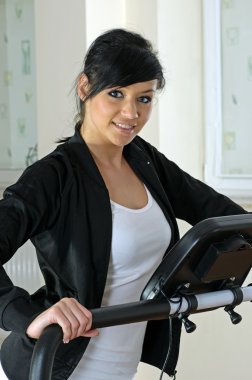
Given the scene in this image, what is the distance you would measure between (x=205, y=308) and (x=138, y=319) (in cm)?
14

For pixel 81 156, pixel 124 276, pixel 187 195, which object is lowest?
pixel 124 276

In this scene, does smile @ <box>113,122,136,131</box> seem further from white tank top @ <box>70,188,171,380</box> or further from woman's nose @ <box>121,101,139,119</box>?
white tank top @ <box>70,188,171,380</box>

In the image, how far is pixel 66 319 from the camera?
1.21 metres

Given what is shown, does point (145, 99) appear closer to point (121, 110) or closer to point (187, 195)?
point (121, 110)

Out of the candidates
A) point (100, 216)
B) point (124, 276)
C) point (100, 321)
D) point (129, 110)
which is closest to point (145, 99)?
point (129, 110)

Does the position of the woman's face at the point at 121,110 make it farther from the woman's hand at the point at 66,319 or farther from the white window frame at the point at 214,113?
the white window frame at the point at 214,113

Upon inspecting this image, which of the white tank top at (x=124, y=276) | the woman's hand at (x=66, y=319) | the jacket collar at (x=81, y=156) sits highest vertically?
the jacket collar at (x=81, y=156)

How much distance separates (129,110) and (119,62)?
0.36 feet

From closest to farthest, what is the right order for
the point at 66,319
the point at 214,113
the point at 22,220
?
the point at 66,319 → the point at 22,220 → the point at 214,113

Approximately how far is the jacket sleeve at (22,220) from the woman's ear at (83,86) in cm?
23

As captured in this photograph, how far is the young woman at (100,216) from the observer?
1.56 meters

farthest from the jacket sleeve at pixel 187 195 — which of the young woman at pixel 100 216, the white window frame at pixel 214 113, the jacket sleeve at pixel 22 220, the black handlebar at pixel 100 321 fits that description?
the white window frame at pixel 214 113

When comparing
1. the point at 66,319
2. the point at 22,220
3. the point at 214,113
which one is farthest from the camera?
the point at 214,113

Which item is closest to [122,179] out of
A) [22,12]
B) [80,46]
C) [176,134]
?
[176,134]
